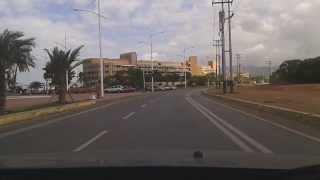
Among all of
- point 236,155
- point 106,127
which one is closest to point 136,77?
point 106,127

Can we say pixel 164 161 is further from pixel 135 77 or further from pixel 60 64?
pixel 135 77

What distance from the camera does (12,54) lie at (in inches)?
1427

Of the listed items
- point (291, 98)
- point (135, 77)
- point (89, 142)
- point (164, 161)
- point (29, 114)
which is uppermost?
point (164, 161)

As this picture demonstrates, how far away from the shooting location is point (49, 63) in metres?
52.2

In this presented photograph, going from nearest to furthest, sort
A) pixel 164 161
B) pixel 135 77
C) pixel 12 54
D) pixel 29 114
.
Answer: pixel 164 161, pixel 29 114, pixel 12 54, pixel 135 77

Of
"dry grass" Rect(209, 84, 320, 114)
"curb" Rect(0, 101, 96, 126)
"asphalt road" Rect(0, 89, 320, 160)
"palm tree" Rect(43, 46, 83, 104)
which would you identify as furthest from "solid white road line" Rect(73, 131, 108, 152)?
"palm tree" Rect(43, 46, 83, 104)

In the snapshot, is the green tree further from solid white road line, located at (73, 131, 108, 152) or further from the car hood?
the car hood

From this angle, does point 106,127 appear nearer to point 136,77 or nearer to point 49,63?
point 49,63

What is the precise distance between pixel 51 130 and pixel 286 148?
9.65 meters

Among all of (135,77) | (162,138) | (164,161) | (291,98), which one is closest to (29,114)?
(162,138)

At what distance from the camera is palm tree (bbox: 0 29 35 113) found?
35594mm

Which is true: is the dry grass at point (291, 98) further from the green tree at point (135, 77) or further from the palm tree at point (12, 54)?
the green tree at point (135, 77)

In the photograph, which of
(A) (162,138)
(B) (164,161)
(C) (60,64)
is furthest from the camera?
(C) (60,64)

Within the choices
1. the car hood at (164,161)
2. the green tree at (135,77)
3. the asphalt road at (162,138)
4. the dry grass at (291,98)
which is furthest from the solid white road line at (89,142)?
the green tree at (135,77)
